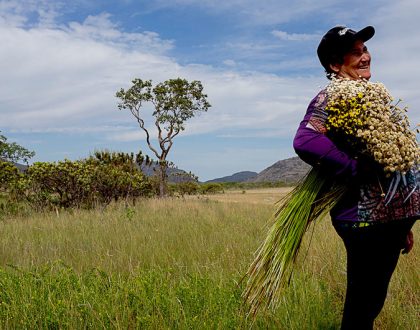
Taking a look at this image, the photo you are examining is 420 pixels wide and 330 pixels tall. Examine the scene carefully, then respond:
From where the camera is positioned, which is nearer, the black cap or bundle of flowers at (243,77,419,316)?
bundle of flowers at (243,77,419,316)

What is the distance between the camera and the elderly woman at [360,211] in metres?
2.05

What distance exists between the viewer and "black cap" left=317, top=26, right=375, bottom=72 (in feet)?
7.36

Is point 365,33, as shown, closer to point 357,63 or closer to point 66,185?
point 357,63

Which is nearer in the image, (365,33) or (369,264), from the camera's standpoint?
(369,264)

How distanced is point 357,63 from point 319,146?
22.7 inches

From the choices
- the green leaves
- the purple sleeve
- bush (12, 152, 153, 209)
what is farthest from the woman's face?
bush (12, 152, 153, 209)

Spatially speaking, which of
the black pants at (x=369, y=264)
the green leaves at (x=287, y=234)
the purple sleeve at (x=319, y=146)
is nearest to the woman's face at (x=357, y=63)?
the purple sleeve at (x=319, y=146)

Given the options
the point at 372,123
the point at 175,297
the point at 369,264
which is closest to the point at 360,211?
the point at 369,264

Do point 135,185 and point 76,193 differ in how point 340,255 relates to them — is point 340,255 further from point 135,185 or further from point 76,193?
point 135,185

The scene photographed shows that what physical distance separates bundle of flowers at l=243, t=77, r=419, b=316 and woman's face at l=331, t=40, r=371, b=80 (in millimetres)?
118

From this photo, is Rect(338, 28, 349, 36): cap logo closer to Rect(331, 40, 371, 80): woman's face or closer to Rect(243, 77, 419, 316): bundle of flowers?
Rect(331, 40, 371, 80): woman's face

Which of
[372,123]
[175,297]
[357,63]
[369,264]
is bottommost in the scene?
[175,297]

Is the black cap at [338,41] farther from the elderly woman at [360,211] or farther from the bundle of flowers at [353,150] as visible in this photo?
the bundle of flowers at [353,150]

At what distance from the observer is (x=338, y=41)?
2297 millimetres
